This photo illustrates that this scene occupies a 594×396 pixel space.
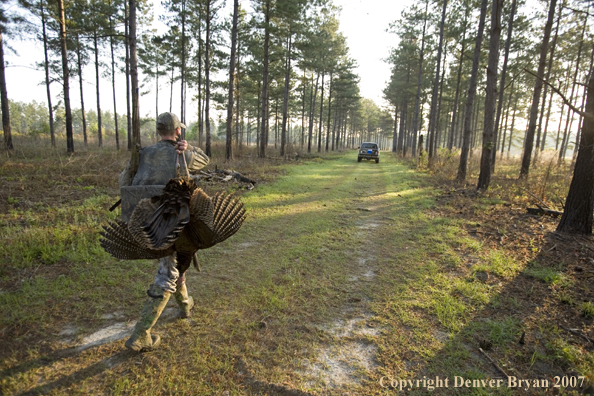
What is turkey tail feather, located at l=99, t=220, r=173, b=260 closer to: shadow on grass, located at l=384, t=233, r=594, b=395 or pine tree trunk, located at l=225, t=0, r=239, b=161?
shadow on grass, located at l=384, t=233, r=594, b=395

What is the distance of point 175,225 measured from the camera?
2.29m

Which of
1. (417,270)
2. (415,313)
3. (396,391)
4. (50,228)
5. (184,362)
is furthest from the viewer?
(50,228)

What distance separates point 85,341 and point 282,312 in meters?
1.95

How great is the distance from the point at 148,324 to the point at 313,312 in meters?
1.72

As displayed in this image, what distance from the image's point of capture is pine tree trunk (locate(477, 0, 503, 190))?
9.91 metres

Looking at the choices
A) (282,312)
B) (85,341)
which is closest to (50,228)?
(85,341)

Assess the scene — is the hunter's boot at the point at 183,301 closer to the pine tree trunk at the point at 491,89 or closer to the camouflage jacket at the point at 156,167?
the camouflage jacket at the point at 156,167

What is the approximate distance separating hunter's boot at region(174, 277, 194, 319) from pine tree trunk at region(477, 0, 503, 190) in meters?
11.2

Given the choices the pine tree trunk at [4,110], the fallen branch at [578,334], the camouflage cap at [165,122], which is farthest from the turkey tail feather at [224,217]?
the pine tree trunk at [4,110]

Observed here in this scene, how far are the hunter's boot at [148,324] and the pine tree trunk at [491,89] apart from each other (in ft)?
37.9

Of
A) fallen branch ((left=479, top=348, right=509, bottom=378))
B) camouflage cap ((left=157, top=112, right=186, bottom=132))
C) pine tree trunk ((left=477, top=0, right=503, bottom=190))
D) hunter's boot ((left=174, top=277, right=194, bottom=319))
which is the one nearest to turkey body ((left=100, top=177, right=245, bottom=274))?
hunter's boot ((left=174, top=277, right=194, bottom=319))

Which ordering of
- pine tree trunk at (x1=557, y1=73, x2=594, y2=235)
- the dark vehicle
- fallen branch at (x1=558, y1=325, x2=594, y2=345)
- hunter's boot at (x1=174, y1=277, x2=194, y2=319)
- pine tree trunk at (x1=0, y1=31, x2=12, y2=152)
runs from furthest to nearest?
1. the dark vehicle
2. pine tree trunk at (x1=0, y1=31, x2=12, y2=152)
3. pine tree trunk at (x1=557, y1=73, x2=594, y2=235)
4. hunter's boot at (x1=174, y1=277, x2=194, y2=319)
5. fallen branch at (x1=558, y1=325, x2=594, y2=345)

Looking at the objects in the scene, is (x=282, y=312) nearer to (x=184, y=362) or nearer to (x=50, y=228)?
(x=184, y=362)

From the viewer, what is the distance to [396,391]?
2.24 metres
